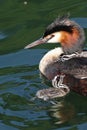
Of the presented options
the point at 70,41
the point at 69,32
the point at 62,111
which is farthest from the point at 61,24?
the point at 62,111

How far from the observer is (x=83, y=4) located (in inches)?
442

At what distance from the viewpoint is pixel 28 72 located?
29.2 ft

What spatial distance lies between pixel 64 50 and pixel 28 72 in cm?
62

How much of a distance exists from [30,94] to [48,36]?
111 centimetres

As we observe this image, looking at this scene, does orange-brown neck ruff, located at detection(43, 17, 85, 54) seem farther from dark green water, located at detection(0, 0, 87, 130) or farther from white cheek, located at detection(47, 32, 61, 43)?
dark green water, located at detection(0, 0, 87, 130)

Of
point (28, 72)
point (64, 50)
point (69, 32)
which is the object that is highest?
point (69, 32)

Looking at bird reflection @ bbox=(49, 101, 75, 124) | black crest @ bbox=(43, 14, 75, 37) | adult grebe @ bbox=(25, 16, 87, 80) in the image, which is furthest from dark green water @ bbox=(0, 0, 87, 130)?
black crest @ bbox=(43, 14, 75, 37)

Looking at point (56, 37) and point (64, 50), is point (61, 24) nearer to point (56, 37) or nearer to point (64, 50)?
point (56, 37)

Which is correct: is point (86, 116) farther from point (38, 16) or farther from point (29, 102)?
point (38, 16)

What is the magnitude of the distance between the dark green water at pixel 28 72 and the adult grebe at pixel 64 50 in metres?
0.21

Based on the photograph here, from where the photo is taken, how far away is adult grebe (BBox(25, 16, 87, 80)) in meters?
8.37

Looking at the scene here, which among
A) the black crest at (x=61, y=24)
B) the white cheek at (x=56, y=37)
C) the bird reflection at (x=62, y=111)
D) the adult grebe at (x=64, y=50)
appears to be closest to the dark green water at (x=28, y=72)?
the bird reflection at (x=62, y=111)

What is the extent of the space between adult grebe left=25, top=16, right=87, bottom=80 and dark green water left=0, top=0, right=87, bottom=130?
0.21m

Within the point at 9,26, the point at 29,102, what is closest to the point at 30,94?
the point at 29,102
